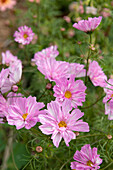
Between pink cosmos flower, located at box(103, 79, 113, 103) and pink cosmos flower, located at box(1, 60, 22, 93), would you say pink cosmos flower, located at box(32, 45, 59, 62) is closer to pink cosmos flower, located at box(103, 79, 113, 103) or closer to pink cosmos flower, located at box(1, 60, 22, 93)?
pink cosmos flower, located at box(1, 60, 22, 93)

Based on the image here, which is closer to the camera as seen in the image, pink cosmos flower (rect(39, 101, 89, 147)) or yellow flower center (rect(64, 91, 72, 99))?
pink cosmos flower (rect(39, 101, 89, 147))

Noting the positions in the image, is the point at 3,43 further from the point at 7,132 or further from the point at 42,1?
the point at 7,132

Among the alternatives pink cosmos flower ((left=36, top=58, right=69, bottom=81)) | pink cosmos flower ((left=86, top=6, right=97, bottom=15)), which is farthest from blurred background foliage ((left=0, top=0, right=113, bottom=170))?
pink cosmos flower ((left=36, top=58, right=69, bottom=81))

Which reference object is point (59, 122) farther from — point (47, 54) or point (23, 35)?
point (23, 35)

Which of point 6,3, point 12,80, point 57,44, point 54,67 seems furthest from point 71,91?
point 6,3

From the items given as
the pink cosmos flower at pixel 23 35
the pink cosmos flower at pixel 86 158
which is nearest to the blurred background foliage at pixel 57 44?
the pink cosmos flower at pixel 23 35

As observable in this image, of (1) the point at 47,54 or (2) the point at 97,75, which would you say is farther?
(1) the point at 47,54

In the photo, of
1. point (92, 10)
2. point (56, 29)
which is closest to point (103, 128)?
point (92, 10)
